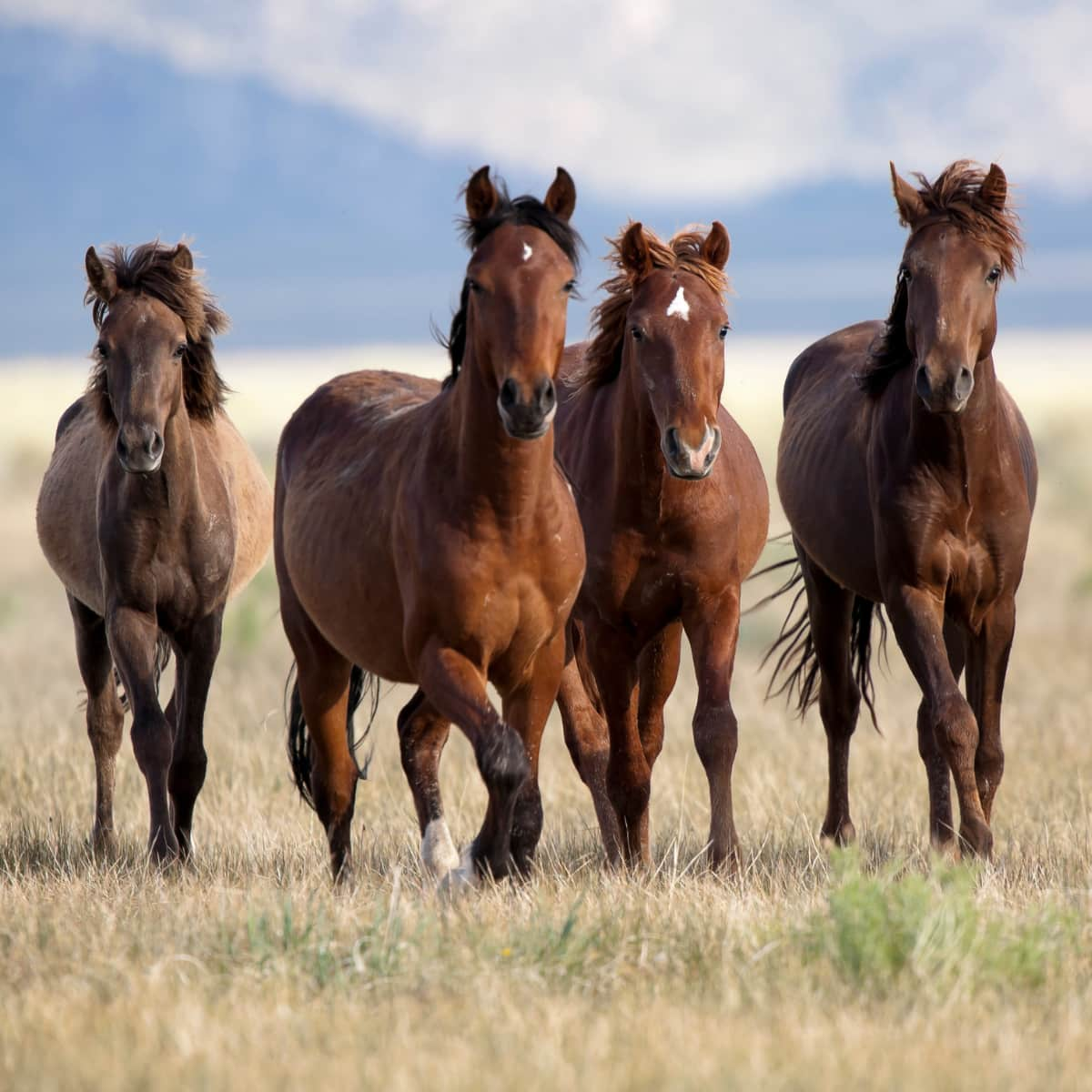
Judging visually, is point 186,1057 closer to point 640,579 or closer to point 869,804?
point 640,579

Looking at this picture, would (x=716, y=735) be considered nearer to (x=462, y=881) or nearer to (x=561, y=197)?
(x=462, y=881)

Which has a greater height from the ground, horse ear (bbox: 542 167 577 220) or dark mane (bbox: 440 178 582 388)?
horse ear (bbox: 542 167 577 220)

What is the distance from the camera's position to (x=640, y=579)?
6.24 metres

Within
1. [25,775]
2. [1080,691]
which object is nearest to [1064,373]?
[1080,691]

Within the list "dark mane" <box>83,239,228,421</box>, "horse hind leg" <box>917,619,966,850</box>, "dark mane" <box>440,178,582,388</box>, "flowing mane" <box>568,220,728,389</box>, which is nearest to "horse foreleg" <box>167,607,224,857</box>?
"dark mane" <box>83,239,228,421</box>

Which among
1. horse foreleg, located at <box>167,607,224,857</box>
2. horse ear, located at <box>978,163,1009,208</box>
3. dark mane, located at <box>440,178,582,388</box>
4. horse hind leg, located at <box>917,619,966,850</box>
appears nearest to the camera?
dark mane, located at <box>440,178,582,388</box>

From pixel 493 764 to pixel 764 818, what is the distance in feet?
10.8

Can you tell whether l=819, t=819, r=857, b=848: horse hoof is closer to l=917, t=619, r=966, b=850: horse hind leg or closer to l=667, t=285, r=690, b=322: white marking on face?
l=917, t=619, r=966, b=850: horse hind leg

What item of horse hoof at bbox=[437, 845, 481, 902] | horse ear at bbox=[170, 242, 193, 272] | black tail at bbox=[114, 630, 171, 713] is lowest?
A: horse hoof at bbox=[437, 845, 481, 902]

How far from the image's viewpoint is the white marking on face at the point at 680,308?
5.83 meters

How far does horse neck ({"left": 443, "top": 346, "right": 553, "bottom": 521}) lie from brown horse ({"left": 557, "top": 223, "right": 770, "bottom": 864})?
1.93 feet

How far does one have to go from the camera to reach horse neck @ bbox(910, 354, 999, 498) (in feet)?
21.0

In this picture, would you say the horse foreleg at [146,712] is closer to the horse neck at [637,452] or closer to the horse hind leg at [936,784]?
the horse neck at [637,452]

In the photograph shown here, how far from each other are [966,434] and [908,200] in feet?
3.12
